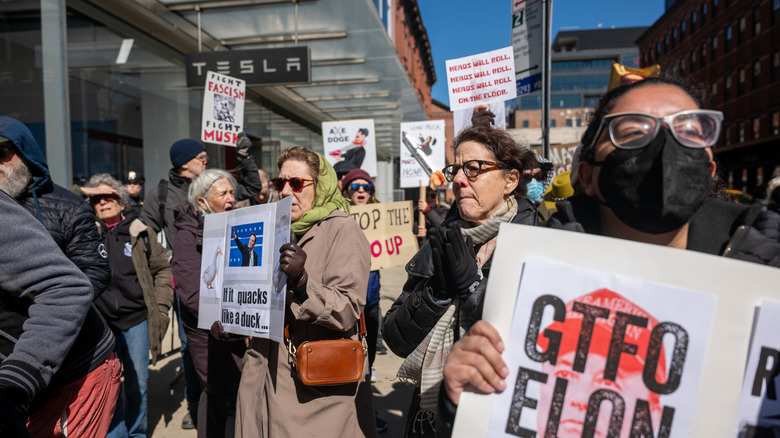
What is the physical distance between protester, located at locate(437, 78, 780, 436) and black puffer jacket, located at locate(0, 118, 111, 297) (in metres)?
2.09

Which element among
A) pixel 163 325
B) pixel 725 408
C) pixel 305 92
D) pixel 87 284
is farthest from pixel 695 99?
pixel 305 92

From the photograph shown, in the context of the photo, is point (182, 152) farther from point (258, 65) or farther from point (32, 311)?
point (258, 65)

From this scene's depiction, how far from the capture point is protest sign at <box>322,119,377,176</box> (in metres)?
7.66

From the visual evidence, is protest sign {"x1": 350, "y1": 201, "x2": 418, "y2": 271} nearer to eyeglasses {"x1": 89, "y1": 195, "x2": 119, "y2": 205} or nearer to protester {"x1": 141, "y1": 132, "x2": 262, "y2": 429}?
protester {"x1": 141, "y1": 132, "x2": 262, "y2": 429}

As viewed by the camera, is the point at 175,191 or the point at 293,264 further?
the point at 175,191

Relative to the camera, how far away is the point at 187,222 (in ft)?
11.6

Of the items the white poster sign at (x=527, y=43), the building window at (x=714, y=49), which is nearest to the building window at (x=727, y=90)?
the building window at (x=714, y=49)

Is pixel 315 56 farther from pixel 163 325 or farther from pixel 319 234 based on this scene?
pixel 319 234

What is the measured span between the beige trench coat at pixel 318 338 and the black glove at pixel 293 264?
0.10 m

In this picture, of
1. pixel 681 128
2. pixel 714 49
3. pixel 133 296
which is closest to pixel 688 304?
pixel 681 128

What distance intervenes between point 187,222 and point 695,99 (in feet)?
10.8

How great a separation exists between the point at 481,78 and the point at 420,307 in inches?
133

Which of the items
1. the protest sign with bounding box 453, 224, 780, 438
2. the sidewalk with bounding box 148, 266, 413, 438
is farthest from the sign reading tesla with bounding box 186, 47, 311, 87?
the protest sign with bounding box 453, 224, 780, 438

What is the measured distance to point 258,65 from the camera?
7516mm
